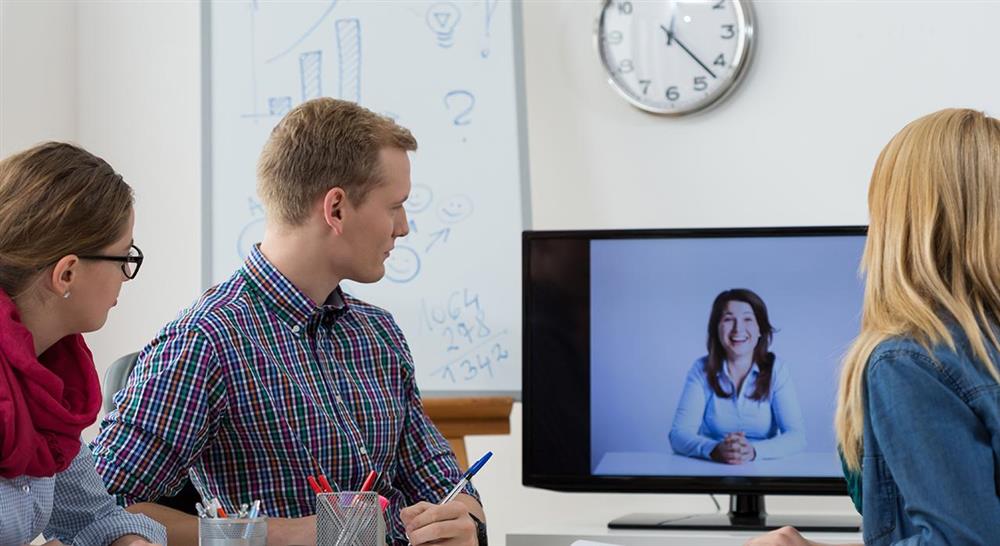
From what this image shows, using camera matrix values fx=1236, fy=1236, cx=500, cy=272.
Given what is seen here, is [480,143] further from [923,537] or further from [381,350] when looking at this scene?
[923,537]

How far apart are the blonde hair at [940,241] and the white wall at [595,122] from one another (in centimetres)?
139

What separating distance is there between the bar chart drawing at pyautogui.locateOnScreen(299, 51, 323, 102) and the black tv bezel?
0.69 metres

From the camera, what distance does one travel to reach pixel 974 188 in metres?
1.33

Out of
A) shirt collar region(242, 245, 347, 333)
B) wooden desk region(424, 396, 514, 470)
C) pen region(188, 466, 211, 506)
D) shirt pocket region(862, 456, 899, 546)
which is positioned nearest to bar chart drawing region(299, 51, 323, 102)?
wooden desk region(424, 396, 514, 470)

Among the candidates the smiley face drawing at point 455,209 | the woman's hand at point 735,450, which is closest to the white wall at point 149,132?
the smiley face drawing at point 455,209

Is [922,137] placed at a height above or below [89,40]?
below

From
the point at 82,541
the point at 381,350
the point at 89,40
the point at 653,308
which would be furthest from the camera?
the point at 89,40

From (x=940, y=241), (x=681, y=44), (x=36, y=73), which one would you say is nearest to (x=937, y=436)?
(x=940, y=241)

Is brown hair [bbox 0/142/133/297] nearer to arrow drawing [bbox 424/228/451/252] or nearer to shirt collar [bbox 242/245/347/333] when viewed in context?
shirt collar [bbox 242/245/347/333]

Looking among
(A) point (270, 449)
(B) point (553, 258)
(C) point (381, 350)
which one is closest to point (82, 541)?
(A) point (270, 449)

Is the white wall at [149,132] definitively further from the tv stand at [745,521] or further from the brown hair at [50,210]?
the brown hair at [50,210]

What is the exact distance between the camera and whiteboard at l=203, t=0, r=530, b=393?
9.11 ft

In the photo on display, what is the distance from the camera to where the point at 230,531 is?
54.6 inches

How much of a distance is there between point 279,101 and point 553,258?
2.70 ft
